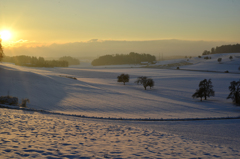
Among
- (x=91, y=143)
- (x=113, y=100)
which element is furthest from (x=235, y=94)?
(x=91, y=143)

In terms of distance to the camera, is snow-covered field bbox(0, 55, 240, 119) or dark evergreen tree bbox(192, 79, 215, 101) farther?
dark evergreen tree bbox(192, 79, 215, 101)

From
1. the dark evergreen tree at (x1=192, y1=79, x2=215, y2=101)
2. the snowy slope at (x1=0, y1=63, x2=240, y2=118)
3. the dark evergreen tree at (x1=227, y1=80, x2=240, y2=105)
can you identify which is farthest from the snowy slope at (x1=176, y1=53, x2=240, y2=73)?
the dark evergreen tree at (x1=227, y1=80, x2=240, y2=105)

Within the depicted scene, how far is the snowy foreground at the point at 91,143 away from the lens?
31.1 feet

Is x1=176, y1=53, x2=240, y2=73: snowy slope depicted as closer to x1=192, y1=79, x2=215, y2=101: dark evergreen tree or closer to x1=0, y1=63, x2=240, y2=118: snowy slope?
x1=0, y1=63, x2=240, y2=118: snowy slope

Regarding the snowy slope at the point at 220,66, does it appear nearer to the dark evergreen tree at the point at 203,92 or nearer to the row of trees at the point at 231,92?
the dark evergreen tree at the point at 203,92

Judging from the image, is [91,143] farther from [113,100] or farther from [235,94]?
[235,94]

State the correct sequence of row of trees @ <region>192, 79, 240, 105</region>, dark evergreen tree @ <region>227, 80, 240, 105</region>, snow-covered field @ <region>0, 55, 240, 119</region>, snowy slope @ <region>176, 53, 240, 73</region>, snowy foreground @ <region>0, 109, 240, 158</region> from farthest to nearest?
snowy slope @ <region>176, 53, 240, 73</region>, row of trees @ <region>192, 79, 240, 105</region>, dark evergreen tree @ <region>227, 80, 240, 105</region>, snow-covered field @ <region>0, 55, 240, 119</region>, snowy foreground @ <region>0, 109, 240, 158</region>

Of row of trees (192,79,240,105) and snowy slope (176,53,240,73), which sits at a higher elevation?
snowy slope (176,53,240,73)

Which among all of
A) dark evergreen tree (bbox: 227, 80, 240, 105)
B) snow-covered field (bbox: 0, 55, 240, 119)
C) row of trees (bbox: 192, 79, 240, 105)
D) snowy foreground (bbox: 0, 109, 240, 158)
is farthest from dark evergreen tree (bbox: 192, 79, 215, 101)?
snowy foreground (bbox: 0, 109, 240, 158)

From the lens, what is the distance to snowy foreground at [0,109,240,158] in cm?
947

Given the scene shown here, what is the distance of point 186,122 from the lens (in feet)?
61.4

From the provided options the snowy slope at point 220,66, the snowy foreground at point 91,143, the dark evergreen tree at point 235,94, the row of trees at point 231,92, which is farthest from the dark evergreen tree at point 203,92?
the snowy slope at point 220,66

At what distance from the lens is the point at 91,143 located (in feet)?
36.9

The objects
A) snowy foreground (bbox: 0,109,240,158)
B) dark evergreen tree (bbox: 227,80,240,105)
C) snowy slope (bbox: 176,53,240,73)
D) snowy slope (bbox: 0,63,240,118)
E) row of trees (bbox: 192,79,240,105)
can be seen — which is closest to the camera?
snowy foreground (bbox: 0,109,240,158)
